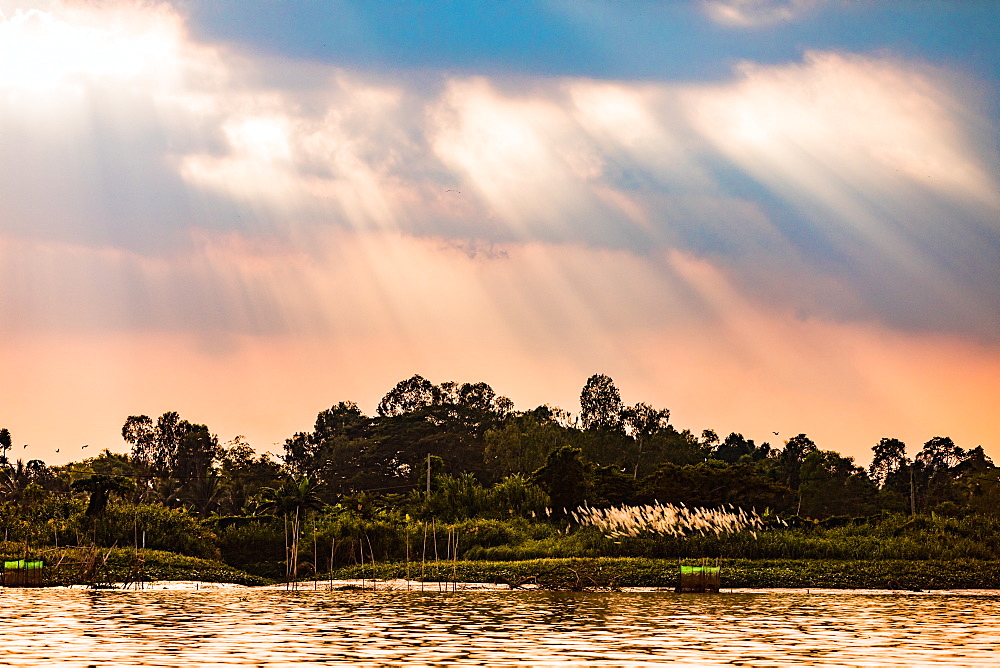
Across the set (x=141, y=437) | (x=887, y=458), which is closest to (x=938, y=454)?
(x=887, y=458)

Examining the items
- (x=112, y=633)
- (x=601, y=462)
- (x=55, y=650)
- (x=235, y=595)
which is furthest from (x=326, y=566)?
(x=601, y=462)

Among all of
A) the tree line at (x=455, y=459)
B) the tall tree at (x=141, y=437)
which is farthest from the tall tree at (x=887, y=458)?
the tall tree at (x=141, y=437)

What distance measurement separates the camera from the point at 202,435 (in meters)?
91.0

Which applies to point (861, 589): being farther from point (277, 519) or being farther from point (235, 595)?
point (277, 519)

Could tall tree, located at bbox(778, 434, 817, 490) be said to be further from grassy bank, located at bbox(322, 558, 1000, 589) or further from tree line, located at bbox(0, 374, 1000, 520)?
grassy bank, located at bbox(322, 558, 1000, 589)

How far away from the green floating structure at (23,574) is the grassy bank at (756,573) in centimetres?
921

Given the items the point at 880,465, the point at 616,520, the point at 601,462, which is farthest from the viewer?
the point at 880,465

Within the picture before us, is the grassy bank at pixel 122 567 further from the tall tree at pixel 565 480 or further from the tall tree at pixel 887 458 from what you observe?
the tall tree at pixel 887 458

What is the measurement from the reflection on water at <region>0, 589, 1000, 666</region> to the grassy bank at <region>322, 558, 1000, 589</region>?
2.42 metres

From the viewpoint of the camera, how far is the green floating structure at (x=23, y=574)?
99.2ft

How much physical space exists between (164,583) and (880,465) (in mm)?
84961

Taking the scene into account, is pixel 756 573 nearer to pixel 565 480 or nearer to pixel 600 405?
pixel 565 480

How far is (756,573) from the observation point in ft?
102

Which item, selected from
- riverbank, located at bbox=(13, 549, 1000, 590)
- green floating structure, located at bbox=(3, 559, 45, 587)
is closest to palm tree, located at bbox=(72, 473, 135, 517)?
riverbank, located at bbox=(13, 549, 1000, 590)
